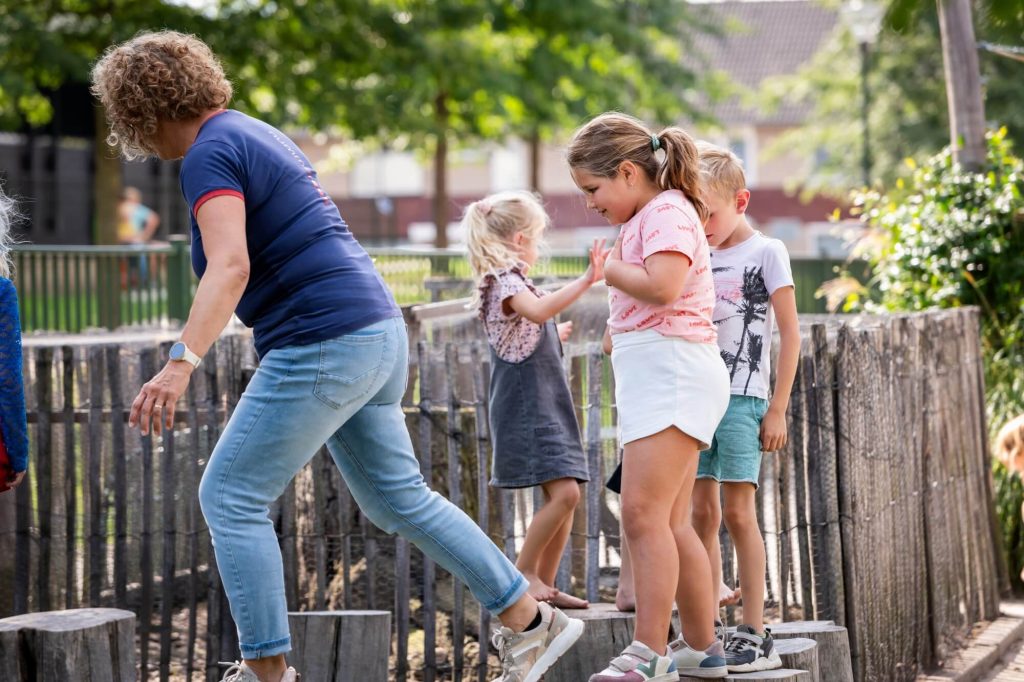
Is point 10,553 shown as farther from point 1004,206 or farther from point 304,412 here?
point 1004,206

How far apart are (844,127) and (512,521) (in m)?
26.2

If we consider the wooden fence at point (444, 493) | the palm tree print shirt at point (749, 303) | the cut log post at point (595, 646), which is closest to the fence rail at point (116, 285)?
the wooden fence at point (444, 493)

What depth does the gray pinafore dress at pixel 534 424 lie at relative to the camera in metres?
4.57

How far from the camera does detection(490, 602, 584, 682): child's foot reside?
373cm

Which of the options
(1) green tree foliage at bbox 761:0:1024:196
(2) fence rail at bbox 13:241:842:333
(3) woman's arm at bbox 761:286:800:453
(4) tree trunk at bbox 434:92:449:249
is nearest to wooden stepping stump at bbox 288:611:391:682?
(3) woman's arm at bbox 761:286:800:453

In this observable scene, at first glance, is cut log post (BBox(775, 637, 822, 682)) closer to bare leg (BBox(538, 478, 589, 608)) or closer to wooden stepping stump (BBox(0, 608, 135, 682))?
bare leg (BBox(538, 478, 589, 608))

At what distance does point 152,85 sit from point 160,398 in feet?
2.47

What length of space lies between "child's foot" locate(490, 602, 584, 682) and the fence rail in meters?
6.41

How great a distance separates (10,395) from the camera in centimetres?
376

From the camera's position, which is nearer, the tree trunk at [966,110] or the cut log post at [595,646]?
the cut log post at [595,646]

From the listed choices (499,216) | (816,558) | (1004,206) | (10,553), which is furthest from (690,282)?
(1004,206)

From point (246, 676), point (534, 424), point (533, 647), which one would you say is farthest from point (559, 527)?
point (246, 676)

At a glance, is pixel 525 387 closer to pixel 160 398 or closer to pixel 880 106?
pixel 160 398

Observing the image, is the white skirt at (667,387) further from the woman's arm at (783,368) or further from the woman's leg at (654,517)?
the woman's arm at (783,368)
